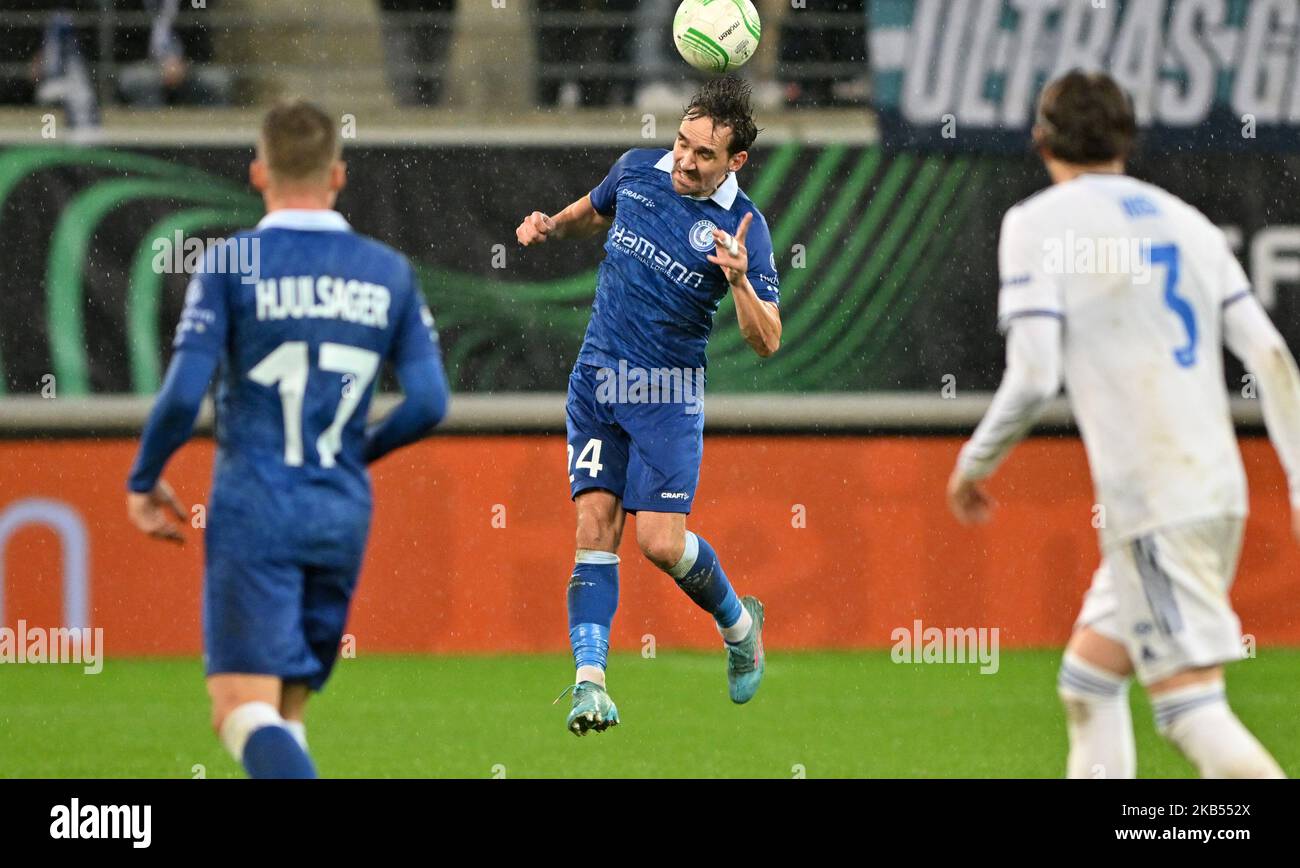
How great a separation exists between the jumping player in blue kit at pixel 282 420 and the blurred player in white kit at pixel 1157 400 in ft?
4.70

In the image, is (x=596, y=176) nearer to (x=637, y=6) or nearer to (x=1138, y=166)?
(x=637, y=6)

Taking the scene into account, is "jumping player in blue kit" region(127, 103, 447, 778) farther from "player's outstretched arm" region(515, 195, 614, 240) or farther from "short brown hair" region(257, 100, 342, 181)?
"player's outstretched arm" region(515, 195, 614, 240)

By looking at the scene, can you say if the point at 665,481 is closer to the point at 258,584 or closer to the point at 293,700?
the point at 293,700

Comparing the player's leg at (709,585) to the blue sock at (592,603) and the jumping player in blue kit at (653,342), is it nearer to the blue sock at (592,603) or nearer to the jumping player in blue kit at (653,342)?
the jumping player in blue kit at (653,342)

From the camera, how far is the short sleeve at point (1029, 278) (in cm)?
435

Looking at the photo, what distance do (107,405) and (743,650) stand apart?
5109 mm

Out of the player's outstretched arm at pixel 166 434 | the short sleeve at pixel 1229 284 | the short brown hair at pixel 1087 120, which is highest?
the short brown hair at pixel 1087 120

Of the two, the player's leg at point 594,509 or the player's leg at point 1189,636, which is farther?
the player's leg at point 594,509

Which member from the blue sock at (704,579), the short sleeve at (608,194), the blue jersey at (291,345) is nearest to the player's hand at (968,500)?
the blue jersey at (291,345)

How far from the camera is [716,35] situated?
290 inches

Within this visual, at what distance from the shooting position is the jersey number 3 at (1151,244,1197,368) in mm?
4383

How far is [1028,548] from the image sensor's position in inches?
442

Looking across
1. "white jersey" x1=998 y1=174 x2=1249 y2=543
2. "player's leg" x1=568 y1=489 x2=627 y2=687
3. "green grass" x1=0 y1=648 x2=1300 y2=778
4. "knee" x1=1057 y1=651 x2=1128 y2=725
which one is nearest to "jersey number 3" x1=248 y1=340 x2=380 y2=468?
"white jersey" x1=998 y1=174 x2=1249 y2=543

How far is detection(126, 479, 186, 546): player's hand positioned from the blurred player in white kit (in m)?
1.91
